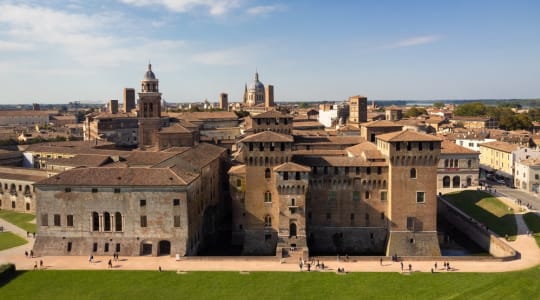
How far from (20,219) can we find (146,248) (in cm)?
2678

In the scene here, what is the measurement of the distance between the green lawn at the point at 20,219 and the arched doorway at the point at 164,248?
21.1 metres

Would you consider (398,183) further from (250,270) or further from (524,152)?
(524,152)

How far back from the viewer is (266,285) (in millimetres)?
43188

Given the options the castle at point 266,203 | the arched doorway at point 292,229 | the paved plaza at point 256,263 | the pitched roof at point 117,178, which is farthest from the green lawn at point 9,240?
the arched doorway at point 292,229

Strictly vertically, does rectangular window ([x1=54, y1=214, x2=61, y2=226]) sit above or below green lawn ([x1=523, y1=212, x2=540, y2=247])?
above

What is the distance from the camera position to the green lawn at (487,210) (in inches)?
2360

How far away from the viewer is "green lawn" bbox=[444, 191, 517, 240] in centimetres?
5995

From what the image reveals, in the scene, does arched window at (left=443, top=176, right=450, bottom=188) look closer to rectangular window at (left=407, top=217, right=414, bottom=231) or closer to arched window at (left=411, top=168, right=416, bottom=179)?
arched window at (left=411, top=168, right=416, bottom=179)

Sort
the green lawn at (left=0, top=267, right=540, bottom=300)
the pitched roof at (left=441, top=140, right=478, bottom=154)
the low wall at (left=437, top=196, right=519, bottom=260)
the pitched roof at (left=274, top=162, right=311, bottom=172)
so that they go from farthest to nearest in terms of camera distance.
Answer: the pitched roof at (left=441, top=140, right=478, bottom=154)
the pitched roof at (left=274, top=162, right=311, bottom=172)
the low wall at (left=437, top=196, right=519, bottom=260)
the green lawn at (left=0, top=267, right=540, bottom=300)

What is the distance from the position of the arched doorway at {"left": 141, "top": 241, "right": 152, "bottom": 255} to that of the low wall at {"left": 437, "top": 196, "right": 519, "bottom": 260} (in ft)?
119

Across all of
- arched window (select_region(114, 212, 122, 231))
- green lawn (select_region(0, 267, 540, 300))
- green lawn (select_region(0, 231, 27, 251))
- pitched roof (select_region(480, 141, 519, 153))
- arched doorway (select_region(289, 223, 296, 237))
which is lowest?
green lawn (select_region(0, 267, 540, 300))

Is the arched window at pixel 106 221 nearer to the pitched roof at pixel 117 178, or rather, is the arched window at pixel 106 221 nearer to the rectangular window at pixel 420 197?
the pitched roof at pixel 117 178

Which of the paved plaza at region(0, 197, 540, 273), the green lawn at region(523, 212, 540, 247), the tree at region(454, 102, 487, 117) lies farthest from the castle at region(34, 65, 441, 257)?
the tree at region(454, 102, 487, 117)

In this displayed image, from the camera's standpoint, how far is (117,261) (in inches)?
1935
